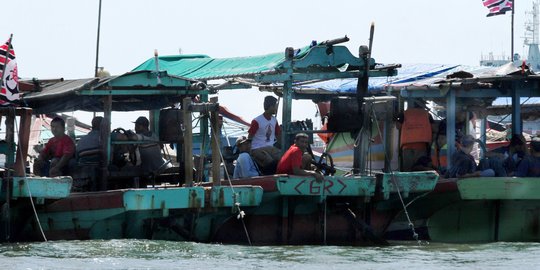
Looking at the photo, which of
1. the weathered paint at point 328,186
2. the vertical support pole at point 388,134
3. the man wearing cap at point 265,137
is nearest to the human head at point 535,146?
the vertical support pole at point 388,134

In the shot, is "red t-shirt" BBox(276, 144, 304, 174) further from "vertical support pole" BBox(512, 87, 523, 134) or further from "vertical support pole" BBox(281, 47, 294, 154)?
"vertical support pole" BBox(512, 87, 523, 134)

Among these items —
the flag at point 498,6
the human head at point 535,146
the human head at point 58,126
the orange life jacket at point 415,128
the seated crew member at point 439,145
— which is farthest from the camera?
the flag at point 498,6

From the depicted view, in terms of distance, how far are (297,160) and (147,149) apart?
7.56ft

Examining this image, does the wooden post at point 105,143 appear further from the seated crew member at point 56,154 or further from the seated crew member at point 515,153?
the seated crew member at point 515,153

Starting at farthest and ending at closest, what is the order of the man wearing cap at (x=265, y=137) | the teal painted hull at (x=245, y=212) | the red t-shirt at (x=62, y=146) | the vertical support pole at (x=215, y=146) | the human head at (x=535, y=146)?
the human head at (x=535, y=146) → the man wearing cap at (x=265, y=137) → the red t-shirt at (x=62, y=146) → the vertical support pole at (x=215, y=146) → the teal painted hull at (x=245, y=212)

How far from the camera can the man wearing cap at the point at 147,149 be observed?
18.6 metres

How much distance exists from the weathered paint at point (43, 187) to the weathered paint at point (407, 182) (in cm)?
439

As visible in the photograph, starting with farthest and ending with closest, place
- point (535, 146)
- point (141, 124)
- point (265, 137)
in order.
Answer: point (535, 146) → point (265, 137) → point (141, 124)

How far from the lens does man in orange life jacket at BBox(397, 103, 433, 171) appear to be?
19.7 m

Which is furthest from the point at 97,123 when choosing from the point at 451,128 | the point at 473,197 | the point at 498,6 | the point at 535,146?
the point at 498,6

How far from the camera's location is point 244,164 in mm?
18516

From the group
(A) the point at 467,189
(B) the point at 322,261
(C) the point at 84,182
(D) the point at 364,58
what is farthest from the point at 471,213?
(C) the point at 84,182

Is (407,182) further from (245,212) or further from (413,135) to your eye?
(245,212)

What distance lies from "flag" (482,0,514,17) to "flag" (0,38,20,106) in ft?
51.8
